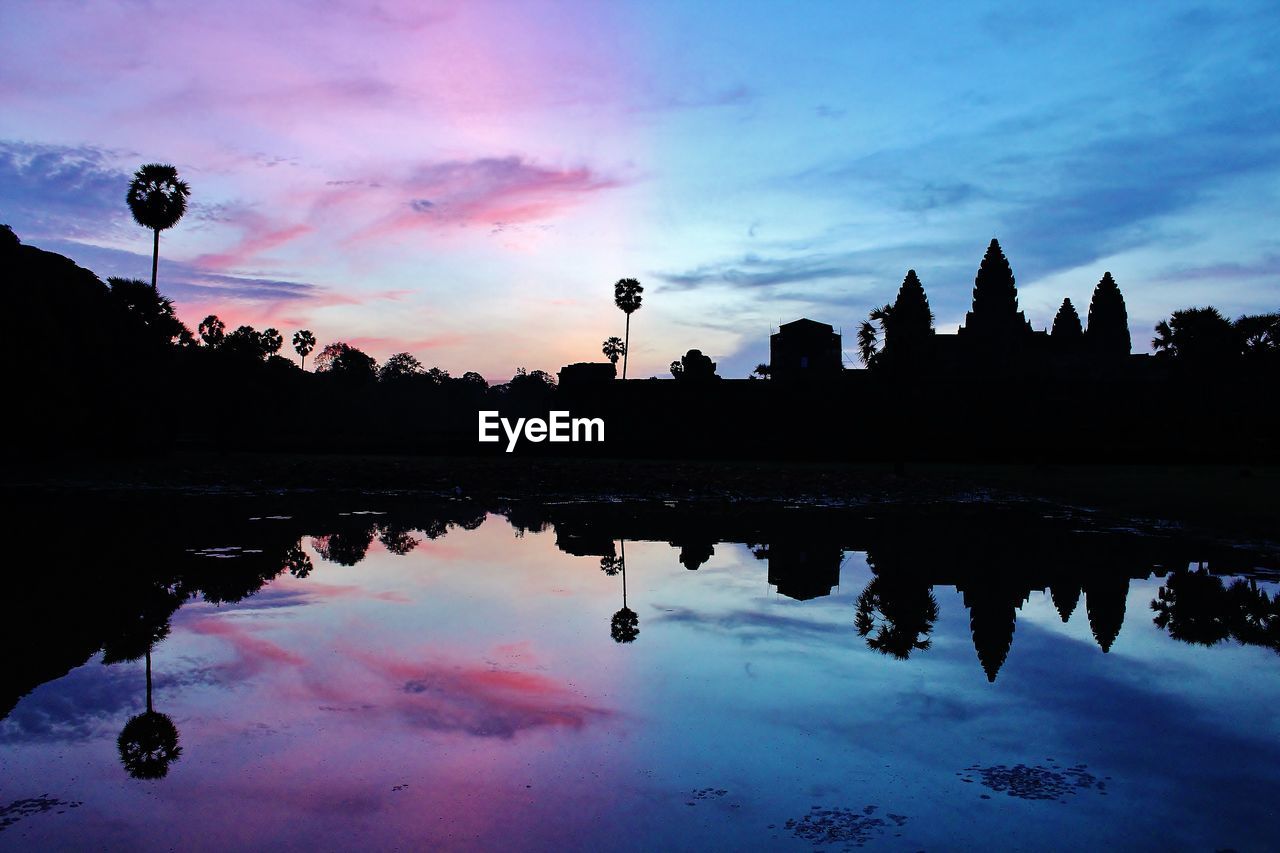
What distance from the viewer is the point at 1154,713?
7055 mm

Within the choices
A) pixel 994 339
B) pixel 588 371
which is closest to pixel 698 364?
pixel 588 371

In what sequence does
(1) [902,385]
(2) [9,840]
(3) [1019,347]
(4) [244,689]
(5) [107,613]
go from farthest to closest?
(3) [1019,347] → (1) [902,385] → (5) [107,613] → (4) [244,689] → (2) [9,840]

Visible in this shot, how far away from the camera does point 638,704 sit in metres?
7.17

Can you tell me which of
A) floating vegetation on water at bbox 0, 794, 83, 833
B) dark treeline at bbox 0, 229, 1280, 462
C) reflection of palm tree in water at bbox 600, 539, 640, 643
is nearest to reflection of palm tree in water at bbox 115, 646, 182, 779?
floating vegetation on water at bbox 0, 794, 83, 833

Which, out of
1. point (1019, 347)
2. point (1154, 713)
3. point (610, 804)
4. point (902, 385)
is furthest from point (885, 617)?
point (1019, 347)

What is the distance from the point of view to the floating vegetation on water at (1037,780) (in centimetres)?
548

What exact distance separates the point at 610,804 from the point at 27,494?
1072 inches

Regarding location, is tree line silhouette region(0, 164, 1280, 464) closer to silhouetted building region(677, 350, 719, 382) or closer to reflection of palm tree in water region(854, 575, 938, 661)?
silhouetted building region(677, 350, 719, 382)

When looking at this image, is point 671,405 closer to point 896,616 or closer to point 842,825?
point 896,616

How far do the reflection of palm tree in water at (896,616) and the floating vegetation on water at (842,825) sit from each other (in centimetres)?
369

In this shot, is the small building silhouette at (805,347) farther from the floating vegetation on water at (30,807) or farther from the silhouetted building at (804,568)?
the floating vegetation on water at (30,807)

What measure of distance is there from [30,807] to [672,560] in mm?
10407

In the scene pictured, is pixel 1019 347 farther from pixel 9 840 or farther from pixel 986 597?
pixel 9 840

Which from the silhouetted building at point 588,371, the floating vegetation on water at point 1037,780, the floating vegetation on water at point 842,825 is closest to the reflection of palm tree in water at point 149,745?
the floating vegetation on water at point 842,825
